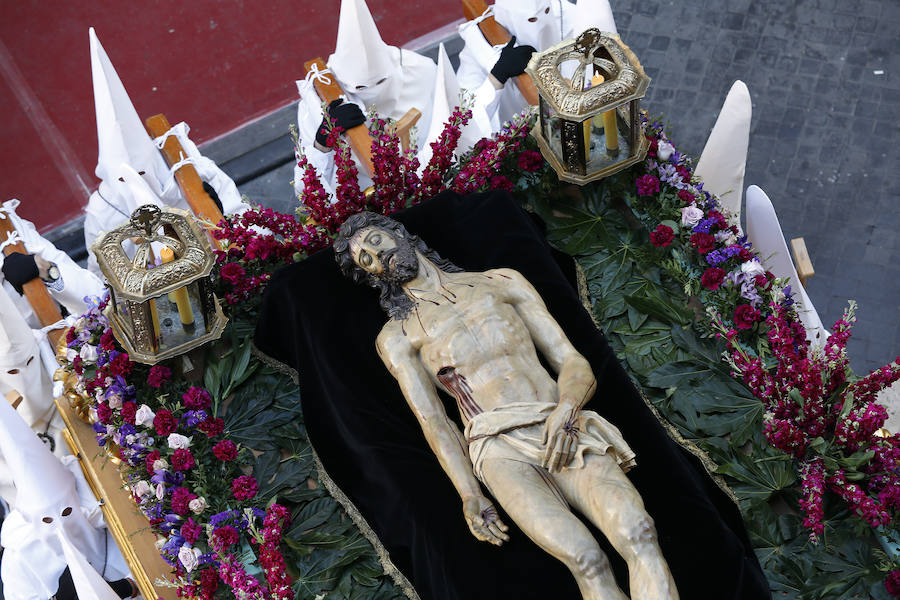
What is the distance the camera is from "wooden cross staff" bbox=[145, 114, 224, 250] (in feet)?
20.5

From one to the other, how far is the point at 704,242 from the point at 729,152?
681 millimetres

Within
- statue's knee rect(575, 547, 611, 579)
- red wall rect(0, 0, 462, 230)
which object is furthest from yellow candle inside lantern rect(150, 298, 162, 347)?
red wall rect(0, 0, 462, 230)

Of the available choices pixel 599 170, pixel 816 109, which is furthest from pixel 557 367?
pixel 816 109

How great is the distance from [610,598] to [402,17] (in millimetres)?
6110

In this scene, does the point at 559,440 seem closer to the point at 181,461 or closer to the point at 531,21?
the point at 181,461

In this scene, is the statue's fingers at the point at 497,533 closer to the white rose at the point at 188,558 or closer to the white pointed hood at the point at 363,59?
the white rose at the point at 188,558

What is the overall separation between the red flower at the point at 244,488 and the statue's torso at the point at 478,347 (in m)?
0.87

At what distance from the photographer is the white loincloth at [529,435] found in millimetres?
4527

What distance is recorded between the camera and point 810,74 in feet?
26.8

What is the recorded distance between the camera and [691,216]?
17.6ft

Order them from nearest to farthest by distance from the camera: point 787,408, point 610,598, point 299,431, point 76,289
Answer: point 610,598
point 787,408
point 299,431
point 76,289

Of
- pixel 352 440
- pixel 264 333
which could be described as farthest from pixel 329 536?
pixel 264 333

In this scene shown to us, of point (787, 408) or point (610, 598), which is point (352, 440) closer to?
point (610, 598)

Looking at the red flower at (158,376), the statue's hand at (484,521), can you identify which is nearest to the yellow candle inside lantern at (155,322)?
the red flower at (158,376)
